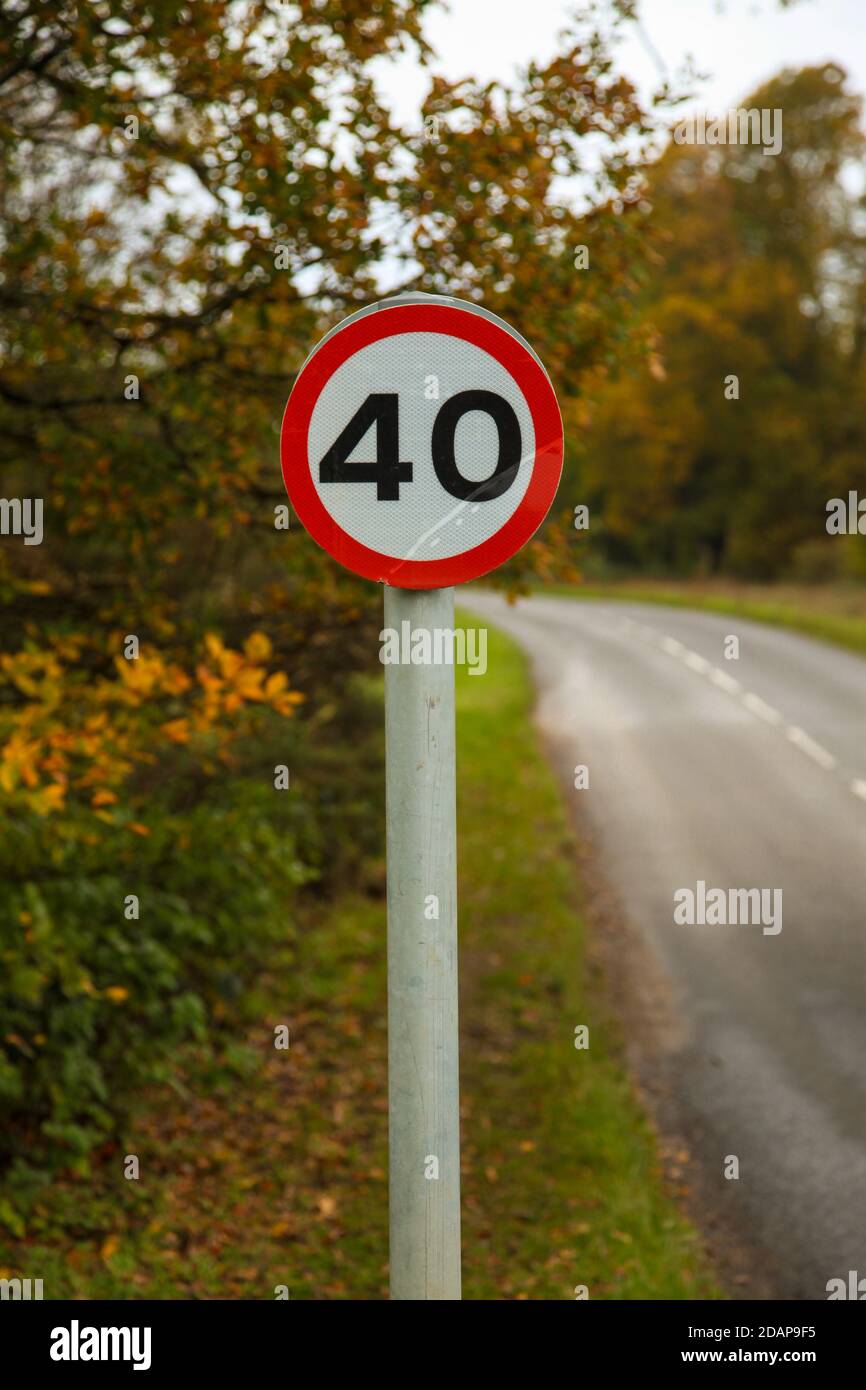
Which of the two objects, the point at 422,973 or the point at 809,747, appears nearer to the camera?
the point at 422,973

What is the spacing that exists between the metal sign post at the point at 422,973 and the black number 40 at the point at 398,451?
0.22 meters

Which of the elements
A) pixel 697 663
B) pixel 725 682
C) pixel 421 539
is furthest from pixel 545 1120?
pixel 697 663

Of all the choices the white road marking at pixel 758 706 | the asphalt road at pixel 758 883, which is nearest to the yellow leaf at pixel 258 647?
the asphalt road at pixel 758 883

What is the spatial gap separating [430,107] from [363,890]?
5.69 meters

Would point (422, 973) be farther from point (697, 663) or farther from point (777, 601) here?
point (777, 601)

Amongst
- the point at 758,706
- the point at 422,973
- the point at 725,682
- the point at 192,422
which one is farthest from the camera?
the point at 725,682

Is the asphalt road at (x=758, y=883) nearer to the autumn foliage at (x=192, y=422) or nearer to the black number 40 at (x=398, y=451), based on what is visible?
the autumn foliage at (x=192, y=422)

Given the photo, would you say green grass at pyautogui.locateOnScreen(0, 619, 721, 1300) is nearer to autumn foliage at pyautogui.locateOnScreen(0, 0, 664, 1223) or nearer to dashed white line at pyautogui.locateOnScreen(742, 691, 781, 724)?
autumn foliage at pyautogui.locateOnScreen(0, 0, 664, 1223)

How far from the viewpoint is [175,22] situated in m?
4.89

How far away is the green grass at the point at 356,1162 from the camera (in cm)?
462

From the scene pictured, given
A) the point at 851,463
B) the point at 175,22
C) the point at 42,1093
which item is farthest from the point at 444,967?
the point at 851,463

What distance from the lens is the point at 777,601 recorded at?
1315 inches

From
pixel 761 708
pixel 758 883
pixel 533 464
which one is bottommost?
pixel 758 883

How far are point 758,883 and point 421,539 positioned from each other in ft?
25.8
